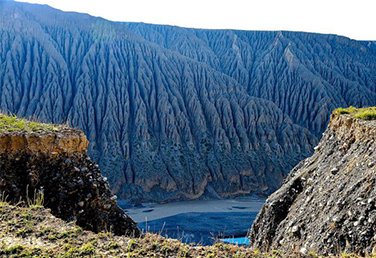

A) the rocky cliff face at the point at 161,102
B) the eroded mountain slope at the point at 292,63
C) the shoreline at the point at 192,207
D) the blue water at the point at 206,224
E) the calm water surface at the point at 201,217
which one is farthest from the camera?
the eroded mountain slope at the point at 292,63

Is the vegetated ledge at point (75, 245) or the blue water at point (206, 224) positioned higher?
the vegetated ledge at point (75, 245)

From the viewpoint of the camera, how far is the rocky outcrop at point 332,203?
5.92 metres

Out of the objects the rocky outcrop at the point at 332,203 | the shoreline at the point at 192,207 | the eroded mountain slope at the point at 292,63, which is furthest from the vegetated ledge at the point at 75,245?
the eroded mountain slope at the point at 292,63

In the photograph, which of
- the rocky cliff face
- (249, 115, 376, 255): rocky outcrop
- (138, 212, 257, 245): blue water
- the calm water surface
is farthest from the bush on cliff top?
the rocky cliff face

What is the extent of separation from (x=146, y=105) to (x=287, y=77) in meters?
21.2

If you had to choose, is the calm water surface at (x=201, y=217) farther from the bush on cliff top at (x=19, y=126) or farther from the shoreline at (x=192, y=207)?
the bush on cliff top at (x=19, y=126)

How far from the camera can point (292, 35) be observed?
58625mm

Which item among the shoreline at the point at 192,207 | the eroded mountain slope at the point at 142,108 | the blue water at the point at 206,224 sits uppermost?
the eroded mountain slope at the point at 142,108

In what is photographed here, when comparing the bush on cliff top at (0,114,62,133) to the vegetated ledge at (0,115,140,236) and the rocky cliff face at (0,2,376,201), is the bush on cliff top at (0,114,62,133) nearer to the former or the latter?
the vegetated ledge at (0,115,140,236)

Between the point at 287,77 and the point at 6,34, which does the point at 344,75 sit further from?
the point at 6,34

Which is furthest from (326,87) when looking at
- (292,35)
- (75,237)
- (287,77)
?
(75,237)

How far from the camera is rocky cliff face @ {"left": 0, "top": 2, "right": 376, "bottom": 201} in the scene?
3481cm

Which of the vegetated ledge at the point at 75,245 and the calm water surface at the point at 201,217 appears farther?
the calm water surface at the point at 201,217

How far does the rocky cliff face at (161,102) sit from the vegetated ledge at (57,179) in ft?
80.0
